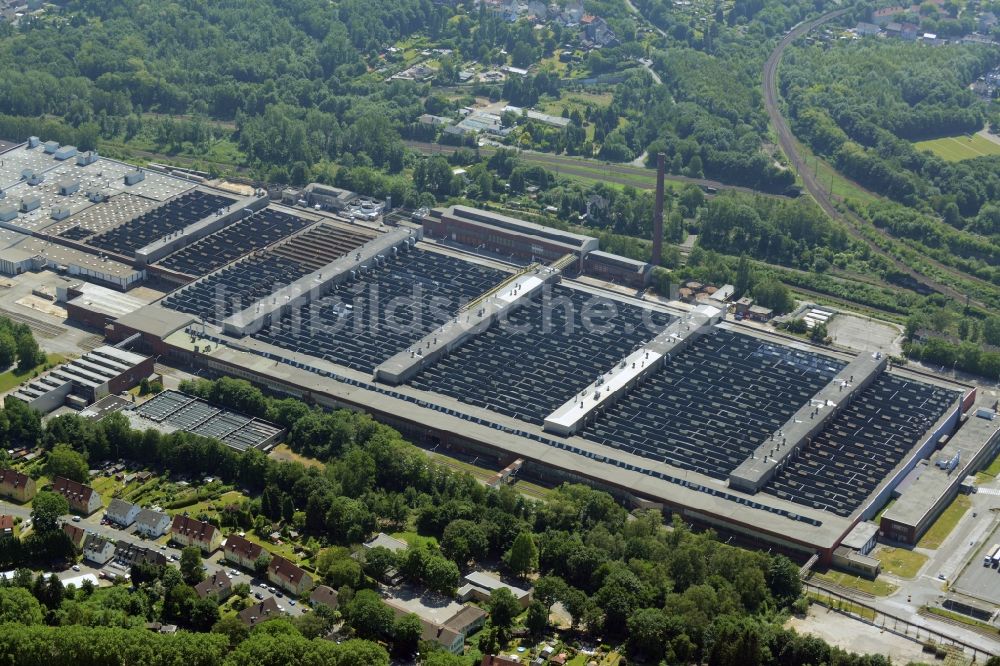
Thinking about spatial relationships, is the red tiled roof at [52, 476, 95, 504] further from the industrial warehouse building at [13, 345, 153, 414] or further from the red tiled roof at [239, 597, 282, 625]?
the red tiled roof at [239, 597, 282, 625]

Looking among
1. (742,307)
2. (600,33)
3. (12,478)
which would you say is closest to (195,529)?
(12,478)

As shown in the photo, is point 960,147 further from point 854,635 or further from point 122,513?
point 122,513

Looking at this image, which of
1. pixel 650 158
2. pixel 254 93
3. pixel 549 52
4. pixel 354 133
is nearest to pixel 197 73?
pixel 254 93

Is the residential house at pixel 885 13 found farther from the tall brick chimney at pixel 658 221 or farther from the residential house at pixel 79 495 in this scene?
the residential house at pixel 79 495

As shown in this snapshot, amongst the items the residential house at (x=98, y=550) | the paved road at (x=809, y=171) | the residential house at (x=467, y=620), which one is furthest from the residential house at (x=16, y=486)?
the paved road at (x=809, y=171)

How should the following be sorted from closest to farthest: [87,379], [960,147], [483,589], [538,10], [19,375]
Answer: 1. [483,589]
2. [87,379]
3. [19,375]
4. [960,147]
5. [538,10]

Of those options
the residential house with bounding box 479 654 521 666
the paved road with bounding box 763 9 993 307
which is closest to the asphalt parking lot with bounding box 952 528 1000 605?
the residential house with bounding box 479 654 521 666
